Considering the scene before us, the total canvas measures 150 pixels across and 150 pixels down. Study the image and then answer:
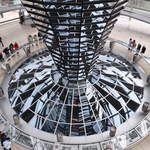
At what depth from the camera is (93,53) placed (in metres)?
11.1

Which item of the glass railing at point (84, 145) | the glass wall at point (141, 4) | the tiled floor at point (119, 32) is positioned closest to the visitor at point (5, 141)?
the glass railing at point (84, 145)

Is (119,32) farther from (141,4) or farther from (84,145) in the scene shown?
(84,145)

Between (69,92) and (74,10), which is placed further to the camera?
(69,92)

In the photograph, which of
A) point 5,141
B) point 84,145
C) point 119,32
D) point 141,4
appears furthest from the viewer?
point 119,32

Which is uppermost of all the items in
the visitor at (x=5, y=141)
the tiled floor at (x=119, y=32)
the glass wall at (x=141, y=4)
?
the glass wall at (x=141, y=4)

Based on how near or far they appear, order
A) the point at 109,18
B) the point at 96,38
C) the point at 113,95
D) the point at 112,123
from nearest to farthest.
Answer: the point at 109,18 < the point at 96,38 < the point at 112,123 < the point at 113,95

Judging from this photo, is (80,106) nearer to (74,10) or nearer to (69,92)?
(69,92)

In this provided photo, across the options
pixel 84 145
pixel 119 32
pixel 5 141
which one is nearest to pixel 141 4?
pixel 119 32

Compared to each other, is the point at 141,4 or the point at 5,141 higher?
the point at 141,4

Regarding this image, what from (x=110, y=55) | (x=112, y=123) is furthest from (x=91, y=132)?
(x=110, y=55)

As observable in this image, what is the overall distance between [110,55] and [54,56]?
6777 mm

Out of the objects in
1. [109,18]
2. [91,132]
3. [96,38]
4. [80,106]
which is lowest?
[91,132]

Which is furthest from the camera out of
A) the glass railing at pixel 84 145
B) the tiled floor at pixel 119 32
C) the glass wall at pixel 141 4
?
the glass wall at pixel 141 4

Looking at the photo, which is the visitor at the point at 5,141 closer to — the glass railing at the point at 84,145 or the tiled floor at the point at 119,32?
the glass railing at the point at 84,145
